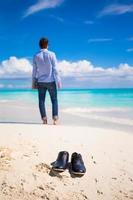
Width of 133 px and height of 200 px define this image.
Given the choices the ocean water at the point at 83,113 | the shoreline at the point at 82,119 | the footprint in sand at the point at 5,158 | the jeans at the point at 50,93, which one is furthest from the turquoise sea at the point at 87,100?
the footprint in sand at the point at 5,158

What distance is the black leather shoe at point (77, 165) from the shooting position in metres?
4.72

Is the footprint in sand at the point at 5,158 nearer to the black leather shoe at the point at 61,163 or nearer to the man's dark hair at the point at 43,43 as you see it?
the black leather shoe at the point at 61,163

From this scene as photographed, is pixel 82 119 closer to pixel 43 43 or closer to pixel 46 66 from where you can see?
pixel 46 66

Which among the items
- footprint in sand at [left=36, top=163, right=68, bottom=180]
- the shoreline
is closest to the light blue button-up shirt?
the shoreline

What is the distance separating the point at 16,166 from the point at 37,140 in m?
1.12

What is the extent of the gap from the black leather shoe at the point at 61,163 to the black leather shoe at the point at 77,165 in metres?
0.10

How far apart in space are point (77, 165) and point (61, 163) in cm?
23

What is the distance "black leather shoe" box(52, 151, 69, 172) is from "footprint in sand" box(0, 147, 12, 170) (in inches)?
26.1

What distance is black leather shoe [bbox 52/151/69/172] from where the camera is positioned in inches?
186

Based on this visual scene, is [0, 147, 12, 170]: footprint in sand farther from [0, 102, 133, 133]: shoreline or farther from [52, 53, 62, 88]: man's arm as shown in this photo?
[0, 102, 133, 133]: shoreline

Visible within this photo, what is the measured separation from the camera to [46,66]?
315 inches

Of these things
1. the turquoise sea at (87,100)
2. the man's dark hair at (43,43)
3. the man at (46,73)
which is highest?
the man's dark hair at (43,43)

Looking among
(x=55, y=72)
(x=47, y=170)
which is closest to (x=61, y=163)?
(x=47, y=170)

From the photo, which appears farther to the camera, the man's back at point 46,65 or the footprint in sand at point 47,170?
the man's back at point 46,65
